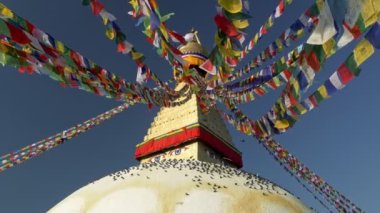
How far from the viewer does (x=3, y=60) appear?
5117 millimetres

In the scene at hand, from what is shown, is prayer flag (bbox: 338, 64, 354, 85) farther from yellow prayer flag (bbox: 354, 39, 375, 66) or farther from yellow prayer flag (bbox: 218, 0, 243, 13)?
yellow prayer flag (bbox: 218, 0, 243, 13)

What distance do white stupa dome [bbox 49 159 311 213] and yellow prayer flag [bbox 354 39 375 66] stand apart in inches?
101

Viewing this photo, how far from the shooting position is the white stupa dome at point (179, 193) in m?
4.85

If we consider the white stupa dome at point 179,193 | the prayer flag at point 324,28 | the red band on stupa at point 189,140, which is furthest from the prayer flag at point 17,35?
the red band on stupa at point 189,140

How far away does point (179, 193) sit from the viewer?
5.00 metres

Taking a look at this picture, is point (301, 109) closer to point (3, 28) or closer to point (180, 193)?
point (180, 193)

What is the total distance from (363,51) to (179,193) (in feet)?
9.90

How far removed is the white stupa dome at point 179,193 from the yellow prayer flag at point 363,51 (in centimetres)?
258

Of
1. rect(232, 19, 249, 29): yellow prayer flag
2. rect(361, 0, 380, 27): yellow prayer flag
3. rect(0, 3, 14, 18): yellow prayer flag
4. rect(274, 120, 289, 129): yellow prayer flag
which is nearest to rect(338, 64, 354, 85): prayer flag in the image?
rect(361, 0, 380, 27): yellow prayer flag

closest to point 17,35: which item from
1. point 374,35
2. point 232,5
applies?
point 232,5

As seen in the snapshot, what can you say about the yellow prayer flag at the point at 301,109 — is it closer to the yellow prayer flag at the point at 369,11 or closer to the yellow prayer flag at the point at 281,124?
the yellow prayer flag at the point at 281,124

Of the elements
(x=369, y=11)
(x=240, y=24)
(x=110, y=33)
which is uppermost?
(x=110, y=33)

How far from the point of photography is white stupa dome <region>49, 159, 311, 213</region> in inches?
191

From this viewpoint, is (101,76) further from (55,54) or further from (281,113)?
(281,113)
